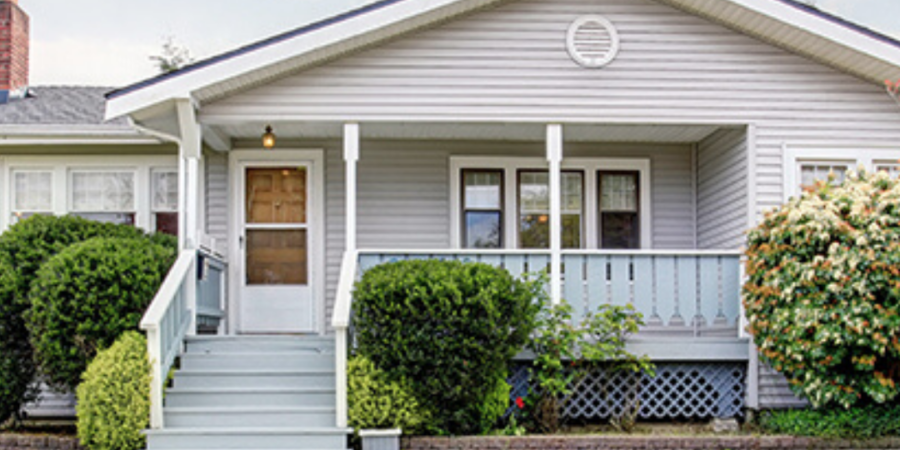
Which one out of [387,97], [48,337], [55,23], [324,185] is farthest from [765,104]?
[55,23]

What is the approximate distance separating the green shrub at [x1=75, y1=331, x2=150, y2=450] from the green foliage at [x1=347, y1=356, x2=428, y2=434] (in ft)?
5.86

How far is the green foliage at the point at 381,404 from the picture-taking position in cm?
900

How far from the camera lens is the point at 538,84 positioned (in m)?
10.7

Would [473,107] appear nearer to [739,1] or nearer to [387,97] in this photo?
A: [387,97]

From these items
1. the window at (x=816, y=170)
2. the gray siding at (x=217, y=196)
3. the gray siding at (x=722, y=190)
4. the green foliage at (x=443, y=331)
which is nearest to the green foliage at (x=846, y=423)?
the gray siding at (x=722, y=190)

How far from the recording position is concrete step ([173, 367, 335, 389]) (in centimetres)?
967

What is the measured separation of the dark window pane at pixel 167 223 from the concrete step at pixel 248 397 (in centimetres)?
334

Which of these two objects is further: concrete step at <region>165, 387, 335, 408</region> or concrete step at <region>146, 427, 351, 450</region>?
concrete step at <region>165, 387, 335, 408</region>

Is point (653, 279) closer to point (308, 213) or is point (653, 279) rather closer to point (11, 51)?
point (308, 213)

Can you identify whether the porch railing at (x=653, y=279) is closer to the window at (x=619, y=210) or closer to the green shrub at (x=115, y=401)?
the window at (x=619, y=210)

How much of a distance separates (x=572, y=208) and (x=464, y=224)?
1.35 m

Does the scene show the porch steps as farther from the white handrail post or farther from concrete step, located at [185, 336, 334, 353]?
the white handrail post

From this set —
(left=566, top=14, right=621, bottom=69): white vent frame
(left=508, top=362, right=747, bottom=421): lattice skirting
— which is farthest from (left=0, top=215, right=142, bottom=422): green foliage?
(left=566, top=14, right=621, bottom=69): white vent frame

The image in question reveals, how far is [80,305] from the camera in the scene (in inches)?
366
